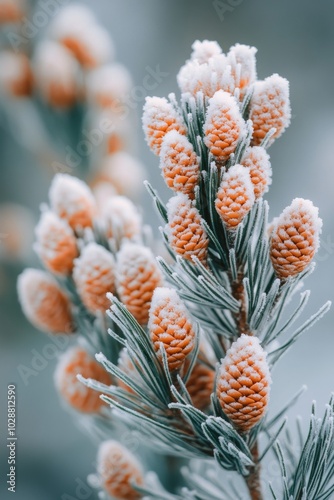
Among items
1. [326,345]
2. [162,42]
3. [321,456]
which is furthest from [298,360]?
[162,42]

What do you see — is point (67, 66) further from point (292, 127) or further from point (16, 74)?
point (292, 127)

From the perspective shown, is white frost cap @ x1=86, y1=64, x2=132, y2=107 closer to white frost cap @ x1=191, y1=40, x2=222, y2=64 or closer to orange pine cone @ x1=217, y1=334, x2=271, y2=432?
white frost cap @ x1=191, y1=40, x2=222, y2=64

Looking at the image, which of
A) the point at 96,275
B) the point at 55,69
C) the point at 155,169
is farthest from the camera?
the point at 155,169

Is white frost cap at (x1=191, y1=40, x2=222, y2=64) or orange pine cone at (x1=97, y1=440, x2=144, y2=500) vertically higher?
white frost cap at (x1=191, y1=40, x2=222, y2=64)

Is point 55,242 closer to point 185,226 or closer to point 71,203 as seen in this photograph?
point 71,203

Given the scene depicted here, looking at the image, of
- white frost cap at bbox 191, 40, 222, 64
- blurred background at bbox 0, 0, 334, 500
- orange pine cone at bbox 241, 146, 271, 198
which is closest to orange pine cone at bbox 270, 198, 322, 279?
orange pine cone at bbox 241, 146, 271, 198

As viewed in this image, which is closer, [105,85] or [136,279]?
[136,279]

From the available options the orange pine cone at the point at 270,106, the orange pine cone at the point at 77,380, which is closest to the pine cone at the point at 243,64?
the orange pine cone at the point at 270,106

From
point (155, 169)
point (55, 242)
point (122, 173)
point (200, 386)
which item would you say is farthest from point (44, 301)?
point (155, 169)
